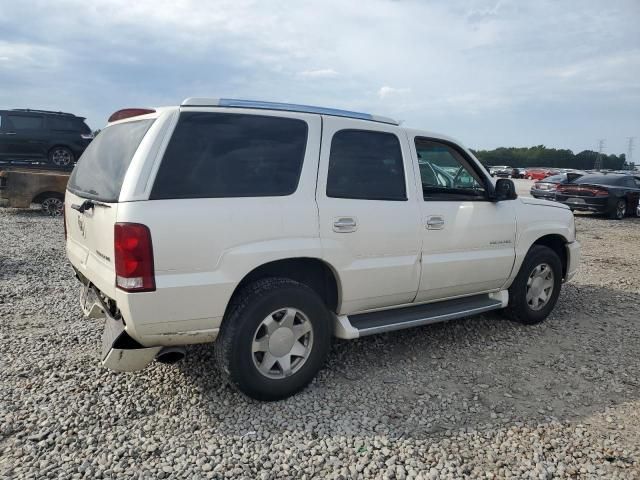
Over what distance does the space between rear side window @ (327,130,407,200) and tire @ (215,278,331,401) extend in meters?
0.80

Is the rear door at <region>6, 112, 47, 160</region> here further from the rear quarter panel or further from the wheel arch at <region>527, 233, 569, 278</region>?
the wheel arch at <region>527, 233, 569, 278</region>

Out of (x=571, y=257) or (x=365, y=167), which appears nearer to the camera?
(x=365, y=167)

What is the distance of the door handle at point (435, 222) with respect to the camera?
3.96 metres

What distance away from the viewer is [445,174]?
169 inches

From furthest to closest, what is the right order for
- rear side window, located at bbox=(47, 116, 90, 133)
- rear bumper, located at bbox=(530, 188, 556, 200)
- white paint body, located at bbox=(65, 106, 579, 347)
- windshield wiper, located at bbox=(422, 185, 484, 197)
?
rear bumper, located at bbox=(530, 188, 556, 200) < rear side window, located at bbox=(47, 116, 90, 133) < windshield wiper, located at bbox=(422, 185, 484, 197) < white paint body, located at bbox=(65, 106, 579, 347)

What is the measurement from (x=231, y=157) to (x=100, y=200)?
86cm

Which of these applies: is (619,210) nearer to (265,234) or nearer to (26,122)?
(265,234)

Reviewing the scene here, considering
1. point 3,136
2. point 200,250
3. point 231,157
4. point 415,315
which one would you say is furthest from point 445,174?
point 3,136

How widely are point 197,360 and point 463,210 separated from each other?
253 cm

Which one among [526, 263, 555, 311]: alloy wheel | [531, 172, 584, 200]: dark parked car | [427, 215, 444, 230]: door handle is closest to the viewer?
[427, 215, 444, 230]: door handle

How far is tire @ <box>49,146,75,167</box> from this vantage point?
15.5 m

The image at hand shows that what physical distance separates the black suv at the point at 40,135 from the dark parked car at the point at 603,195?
15291 mm

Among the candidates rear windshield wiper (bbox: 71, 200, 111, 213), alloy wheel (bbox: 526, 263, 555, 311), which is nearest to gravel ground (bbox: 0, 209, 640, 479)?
alloy wheel (bbox: 526, 263, 555, 311)

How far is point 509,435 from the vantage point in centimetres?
308
